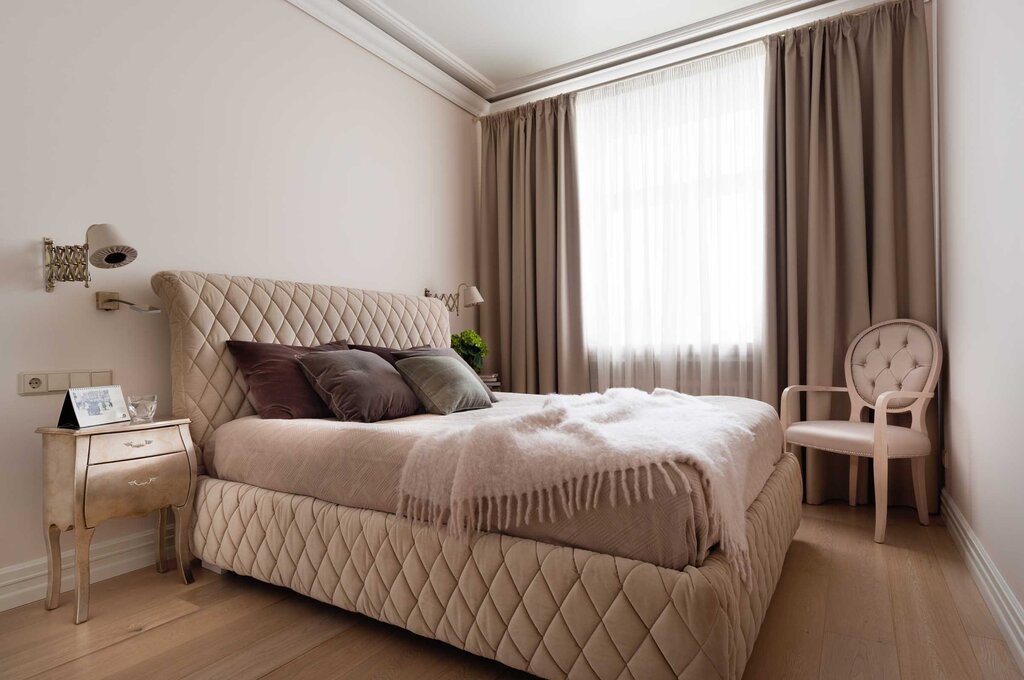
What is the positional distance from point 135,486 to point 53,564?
399mm

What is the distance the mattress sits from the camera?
1392mm

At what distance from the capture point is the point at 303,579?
2.03 meters

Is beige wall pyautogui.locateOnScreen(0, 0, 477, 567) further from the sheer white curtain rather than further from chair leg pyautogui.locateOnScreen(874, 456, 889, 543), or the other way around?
chair leg pyautogui.locateOnScreen(874, 456, 889, 543)

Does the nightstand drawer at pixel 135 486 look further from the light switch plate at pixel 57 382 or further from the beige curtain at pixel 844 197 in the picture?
the beige curtain at pixel 844 197

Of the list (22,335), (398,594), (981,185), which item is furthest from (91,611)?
(981,185)

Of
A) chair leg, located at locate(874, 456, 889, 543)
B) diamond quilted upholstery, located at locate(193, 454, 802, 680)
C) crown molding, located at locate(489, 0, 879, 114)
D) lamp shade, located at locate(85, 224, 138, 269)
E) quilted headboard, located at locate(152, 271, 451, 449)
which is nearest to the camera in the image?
diamond quilted upholstery, located at locate(193, 454, 802, 680)

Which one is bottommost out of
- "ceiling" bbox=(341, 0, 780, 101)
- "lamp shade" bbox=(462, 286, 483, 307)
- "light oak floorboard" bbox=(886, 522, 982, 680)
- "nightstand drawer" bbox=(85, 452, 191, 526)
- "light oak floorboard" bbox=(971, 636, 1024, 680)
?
"light oak floorboard" bbox=(886, 522, 982, 680)

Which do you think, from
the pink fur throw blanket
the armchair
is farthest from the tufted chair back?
the pink fur throw blanket

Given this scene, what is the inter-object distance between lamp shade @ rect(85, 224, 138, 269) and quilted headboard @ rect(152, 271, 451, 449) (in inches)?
11.9

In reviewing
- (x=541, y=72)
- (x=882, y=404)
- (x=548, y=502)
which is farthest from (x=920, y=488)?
(x=541, y=72)

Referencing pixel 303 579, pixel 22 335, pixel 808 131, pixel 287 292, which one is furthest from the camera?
pixel 808 131

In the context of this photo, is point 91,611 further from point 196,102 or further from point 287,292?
point 196,102

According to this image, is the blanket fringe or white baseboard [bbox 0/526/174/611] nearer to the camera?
the blanket fringe

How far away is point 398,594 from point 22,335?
1.80m
